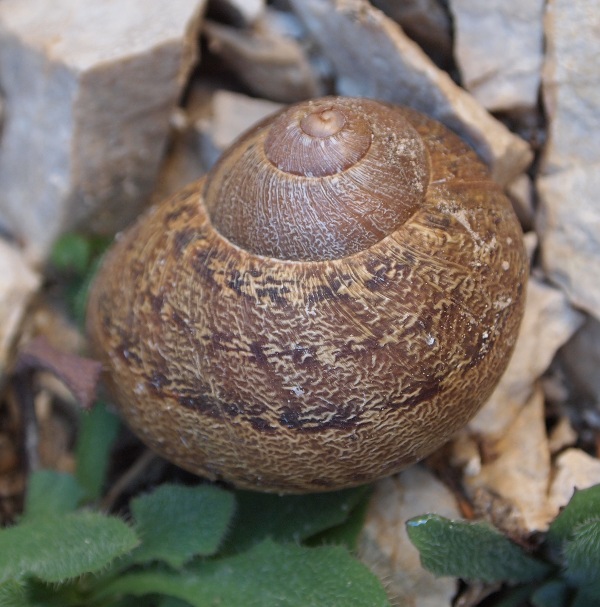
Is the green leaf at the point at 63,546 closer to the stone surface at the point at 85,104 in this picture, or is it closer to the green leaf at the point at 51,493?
the green leaf at the point at 51,493

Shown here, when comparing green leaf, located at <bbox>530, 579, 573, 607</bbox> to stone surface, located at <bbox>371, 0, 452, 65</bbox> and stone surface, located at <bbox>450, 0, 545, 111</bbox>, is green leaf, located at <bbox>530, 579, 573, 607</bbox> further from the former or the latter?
stone surface, located at <bbox>371, 0, 452, 65</bbox>

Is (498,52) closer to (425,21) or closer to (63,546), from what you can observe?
(425,21)

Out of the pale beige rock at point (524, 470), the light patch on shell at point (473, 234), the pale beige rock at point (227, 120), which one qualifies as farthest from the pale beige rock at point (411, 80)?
the pale beige rock at point (524, 470)

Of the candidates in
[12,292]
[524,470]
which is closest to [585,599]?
[524,470]

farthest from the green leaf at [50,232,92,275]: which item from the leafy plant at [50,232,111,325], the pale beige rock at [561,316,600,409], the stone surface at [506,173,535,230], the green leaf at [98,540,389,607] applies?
the pale beige rock at [561,316,600,409]

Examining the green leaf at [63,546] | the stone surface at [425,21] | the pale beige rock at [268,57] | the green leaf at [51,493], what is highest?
the stone surface at [425,21]

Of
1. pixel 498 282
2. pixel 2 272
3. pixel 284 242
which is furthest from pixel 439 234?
pixel 2 272
